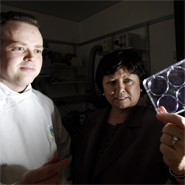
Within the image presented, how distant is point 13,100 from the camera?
0.43 m

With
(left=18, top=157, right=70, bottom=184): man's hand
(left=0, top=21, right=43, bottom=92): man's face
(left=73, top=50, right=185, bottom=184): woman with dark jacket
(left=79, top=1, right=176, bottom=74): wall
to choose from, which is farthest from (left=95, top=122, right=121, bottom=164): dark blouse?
(left=79, top=1, right=176, bottom=74): wall

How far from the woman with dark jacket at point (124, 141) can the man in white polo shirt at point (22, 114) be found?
243mm

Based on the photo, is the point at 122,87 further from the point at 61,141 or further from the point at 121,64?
the point at 61,141

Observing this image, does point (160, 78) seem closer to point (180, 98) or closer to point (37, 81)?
point (180, 98)

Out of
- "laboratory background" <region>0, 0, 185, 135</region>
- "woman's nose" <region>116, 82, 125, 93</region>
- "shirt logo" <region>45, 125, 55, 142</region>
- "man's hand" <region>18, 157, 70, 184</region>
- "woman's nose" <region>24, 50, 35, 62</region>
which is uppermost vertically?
"laboratory background" <region>0, 0, 185, 135</region>

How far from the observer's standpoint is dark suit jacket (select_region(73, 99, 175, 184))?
1.82ft

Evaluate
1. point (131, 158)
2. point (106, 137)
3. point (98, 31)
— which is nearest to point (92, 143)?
point (106, 137)

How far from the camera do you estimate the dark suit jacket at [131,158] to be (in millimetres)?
555

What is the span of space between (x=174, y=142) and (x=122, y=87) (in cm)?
31

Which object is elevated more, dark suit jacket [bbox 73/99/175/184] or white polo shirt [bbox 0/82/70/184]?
white polo shirt [bbox 0/82/70/184]

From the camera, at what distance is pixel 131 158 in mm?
578

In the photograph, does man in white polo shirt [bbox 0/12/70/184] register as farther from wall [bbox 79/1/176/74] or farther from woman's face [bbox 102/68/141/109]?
wall [bbox 79/1/176/74]

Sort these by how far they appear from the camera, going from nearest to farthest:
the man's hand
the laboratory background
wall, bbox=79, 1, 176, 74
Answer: the man's hand
the laboratory background
wall, bbox=79, 1, 176, 74

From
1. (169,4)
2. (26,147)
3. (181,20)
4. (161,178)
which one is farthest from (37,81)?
(169,4)
